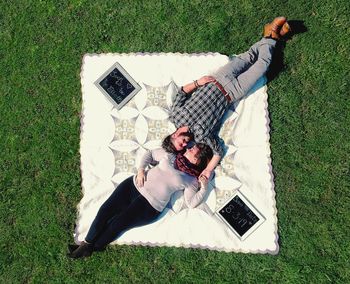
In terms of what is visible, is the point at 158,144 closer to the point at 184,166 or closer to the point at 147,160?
the point at 147,160

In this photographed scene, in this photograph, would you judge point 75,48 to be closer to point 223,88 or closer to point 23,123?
point 23,123

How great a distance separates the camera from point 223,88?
4859 mm

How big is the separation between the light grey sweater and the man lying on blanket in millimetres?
200

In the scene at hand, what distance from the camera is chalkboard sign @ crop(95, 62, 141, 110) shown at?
516cm

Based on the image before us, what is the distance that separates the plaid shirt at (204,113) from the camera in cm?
475

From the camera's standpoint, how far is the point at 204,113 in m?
4.76

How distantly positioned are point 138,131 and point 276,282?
2612mm

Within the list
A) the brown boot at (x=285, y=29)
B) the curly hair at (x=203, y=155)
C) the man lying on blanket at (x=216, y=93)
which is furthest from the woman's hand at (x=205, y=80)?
the brown boot at (x=285, y=29)

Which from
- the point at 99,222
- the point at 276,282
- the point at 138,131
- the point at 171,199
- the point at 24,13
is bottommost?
the point at 276,282

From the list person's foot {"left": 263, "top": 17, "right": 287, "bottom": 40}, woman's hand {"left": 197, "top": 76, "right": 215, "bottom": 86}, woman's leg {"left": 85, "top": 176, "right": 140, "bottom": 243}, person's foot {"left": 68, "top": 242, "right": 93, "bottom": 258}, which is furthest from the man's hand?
person's foot {"left": 263, "top": 17, "right": 287, "bottom": 40}

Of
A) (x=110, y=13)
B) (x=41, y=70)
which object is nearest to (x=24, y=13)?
(x=41, y=70)

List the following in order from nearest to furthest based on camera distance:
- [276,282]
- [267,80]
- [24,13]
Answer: [276,282]
[267,80]
[24,13]

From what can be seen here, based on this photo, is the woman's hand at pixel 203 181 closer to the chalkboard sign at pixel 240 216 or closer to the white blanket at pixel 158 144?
the white blanket at pixel 158 144

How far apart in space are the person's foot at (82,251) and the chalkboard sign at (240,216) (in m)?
1.68
